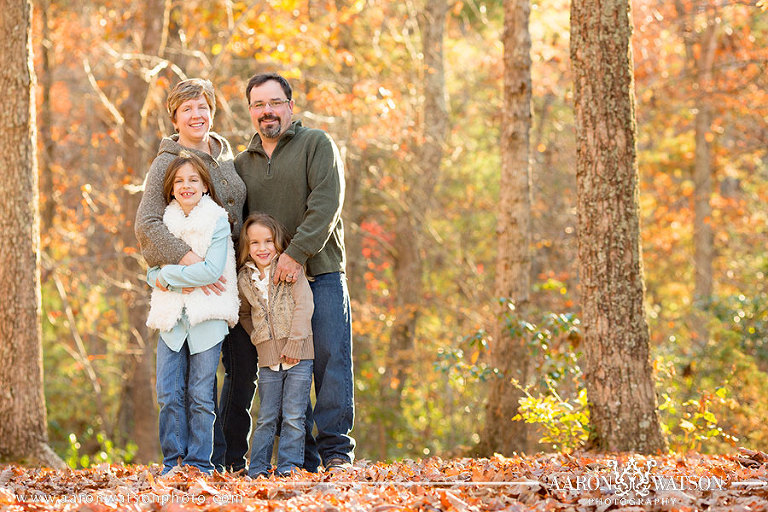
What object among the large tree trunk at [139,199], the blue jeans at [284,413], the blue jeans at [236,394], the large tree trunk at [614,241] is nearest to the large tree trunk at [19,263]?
the blue jeans at [236,394]

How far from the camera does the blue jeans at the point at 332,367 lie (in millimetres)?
5531

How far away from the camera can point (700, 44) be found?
1797cm

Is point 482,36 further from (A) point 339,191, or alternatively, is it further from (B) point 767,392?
(A) point 339,191

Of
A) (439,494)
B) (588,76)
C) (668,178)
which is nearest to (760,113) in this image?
(668,178)

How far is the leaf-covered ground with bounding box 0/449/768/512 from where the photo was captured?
3906mm

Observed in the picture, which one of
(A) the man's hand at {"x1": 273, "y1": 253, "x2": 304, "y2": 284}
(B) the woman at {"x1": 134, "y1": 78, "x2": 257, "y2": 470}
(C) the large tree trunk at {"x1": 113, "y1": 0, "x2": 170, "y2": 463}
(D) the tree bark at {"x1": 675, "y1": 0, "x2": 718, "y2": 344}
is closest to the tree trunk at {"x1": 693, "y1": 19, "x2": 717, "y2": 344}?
(D) the tree bark at {"x1": 675, "y1": 0, "x2": 718, "y2": 344}

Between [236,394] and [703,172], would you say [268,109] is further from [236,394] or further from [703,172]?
[703,172]

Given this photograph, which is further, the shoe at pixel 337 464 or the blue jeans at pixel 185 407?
the shoe at pixel 337 464

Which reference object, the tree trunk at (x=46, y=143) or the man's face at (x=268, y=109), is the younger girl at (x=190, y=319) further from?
the tree trunk at (x=46, y=143)

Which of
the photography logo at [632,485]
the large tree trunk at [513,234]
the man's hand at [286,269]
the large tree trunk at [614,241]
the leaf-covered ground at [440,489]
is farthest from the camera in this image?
the large tree trunk at [513,234]

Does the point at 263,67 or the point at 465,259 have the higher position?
the point at 263,67

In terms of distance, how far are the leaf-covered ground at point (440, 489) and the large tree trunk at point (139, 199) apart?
7.30 m

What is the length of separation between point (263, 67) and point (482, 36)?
18.3ft

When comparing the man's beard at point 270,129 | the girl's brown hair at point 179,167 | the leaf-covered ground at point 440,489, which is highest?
the man's beard at point 270,129
